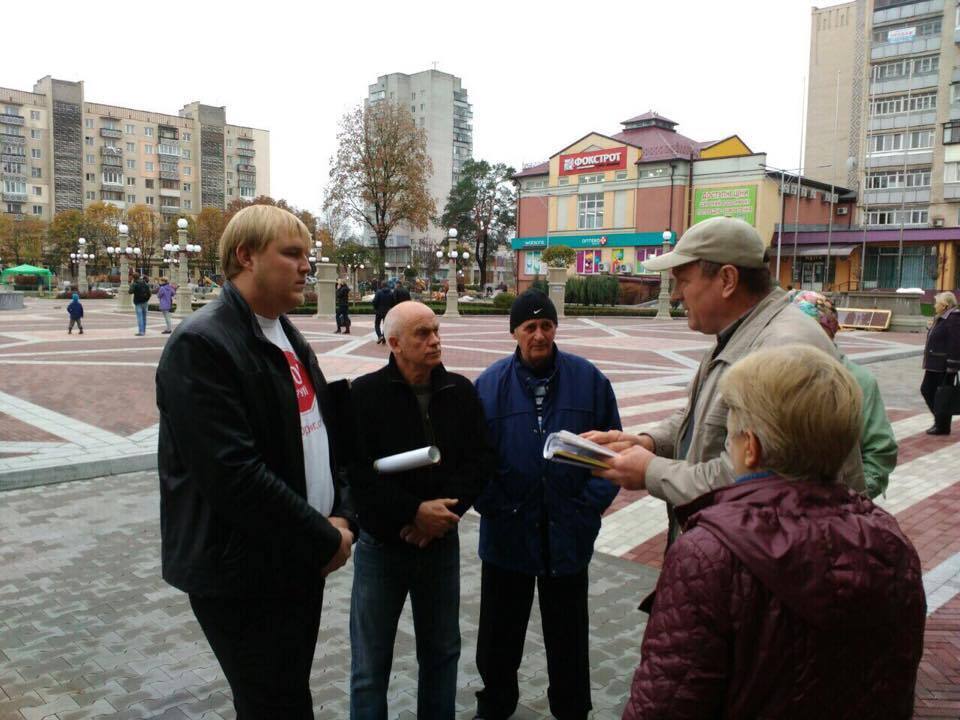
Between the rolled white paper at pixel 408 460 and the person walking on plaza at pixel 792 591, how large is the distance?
46.9 inches

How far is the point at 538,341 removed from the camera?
320cm

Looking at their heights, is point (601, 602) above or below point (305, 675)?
below

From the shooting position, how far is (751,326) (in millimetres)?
2352

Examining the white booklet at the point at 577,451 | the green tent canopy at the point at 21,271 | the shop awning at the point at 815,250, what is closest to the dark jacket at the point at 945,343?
the white booklet at the point at 577,451

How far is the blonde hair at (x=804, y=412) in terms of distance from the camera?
147 centimetres

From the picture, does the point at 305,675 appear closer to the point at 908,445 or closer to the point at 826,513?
the point at 826,513

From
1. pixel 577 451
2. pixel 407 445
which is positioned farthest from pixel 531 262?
pixel 577 451

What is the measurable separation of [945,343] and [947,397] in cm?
75

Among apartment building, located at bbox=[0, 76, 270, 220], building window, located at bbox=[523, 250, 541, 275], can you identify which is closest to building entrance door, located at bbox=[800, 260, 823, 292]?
building window, located at bbox=[523, 250, 541, 275]

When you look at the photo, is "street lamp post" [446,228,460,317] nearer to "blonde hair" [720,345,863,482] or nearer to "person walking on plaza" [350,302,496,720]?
"person walking on plaza" [350,302,496,720]

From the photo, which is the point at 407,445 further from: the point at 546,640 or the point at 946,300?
the point at 946,300

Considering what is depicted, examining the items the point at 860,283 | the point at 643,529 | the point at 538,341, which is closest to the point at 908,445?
the point at 643,529

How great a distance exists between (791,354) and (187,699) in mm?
3068

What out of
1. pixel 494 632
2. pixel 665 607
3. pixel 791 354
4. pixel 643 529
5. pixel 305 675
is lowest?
pixel 643 529
